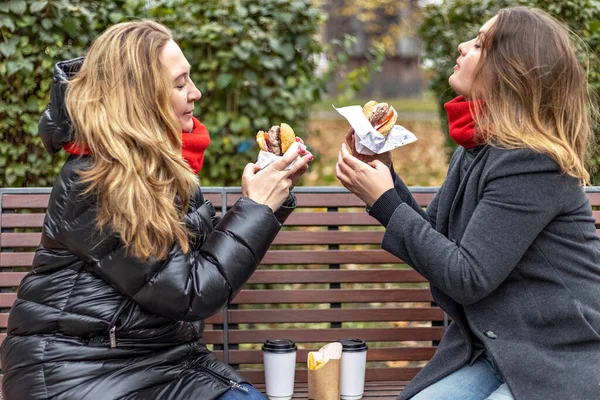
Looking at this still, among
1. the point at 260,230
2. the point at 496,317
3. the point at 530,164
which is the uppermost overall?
the point at 530,164

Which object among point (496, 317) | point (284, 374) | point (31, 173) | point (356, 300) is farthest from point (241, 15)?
point (496, 317)

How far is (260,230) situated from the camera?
2.53m

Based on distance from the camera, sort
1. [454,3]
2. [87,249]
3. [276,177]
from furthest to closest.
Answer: [454,3], [276,177], [87,249]

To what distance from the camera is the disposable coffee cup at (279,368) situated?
3023 mm

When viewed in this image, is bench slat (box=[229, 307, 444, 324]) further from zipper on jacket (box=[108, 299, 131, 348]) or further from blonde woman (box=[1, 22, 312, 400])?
zipper on jacket (box=[108, 299, 131, 348])

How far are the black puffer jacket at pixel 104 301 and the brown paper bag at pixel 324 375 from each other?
467 millimetres

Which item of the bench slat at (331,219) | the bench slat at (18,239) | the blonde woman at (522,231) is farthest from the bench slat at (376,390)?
the bench slat at (18,239)

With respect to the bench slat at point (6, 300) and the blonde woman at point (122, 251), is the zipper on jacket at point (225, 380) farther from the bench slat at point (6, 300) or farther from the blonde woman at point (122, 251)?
the bench slat at point (6, 300)

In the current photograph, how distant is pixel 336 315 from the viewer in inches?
133

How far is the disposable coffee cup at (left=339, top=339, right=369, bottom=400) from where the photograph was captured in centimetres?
304

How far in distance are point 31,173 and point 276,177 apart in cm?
189

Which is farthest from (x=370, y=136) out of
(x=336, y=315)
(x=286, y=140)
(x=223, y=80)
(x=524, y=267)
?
(x=223, y=80)

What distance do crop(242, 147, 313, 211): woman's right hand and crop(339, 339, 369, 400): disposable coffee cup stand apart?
0.71 meters

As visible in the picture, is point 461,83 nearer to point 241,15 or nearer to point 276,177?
point 276,177
